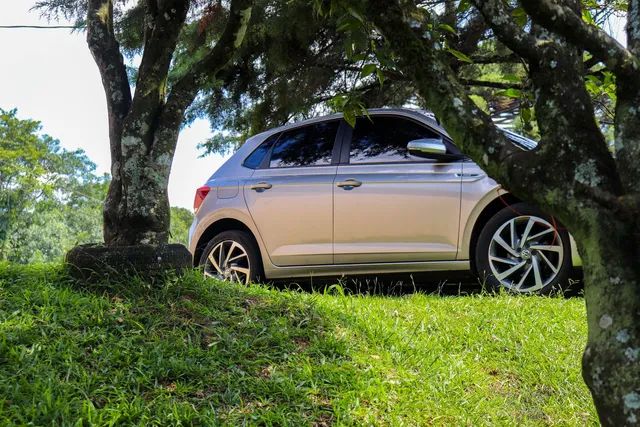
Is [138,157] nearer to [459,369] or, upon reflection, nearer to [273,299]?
[273,299]

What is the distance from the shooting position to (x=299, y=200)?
5.79m

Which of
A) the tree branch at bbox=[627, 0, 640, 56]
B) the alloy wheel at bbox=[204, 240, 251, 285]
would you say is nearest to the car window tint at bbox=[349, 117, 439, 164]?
the alloy wheel at bbox=[204, 240, 251, 285]

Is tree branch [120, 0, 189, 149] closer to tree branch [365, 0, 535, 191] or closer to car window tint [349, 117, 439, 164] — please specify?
car window tint [349, 117, 439, 164]

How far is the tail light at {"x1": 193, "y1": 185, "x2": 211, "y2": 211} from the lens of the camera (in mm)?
6359

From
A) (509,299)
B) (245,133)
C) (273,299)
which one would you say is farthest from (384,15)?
(245,133)

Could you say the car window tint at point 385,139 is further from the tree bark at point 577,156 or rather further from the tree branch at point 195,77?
the tree bark at point 577,156

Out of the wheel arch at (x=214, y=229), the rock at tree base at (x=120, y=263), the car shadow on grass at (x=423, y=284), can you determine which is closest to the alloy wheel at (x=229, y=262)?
the wheel arch at (x=214, y=229)

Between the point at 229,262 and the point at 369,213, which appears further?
the point at 229,262

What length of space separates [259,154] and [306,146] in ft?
1.75

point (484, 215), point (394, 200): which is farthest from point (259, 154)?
point (484, 215)

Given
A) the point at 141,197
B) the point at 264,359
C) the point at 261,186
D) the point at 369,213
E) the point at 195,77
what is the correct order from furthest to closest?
the point at 261,186 < the point at 369,213 < the point at 195,77 < the point at 141,197 < the point at 264,359

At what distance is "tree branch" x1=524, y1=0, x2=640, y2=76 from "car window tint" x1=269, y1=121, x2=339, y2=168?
406 cm

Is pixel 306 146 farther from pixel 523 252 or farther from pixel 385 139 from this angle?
pixel 523 252

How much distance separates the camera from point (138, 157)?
433 cm
